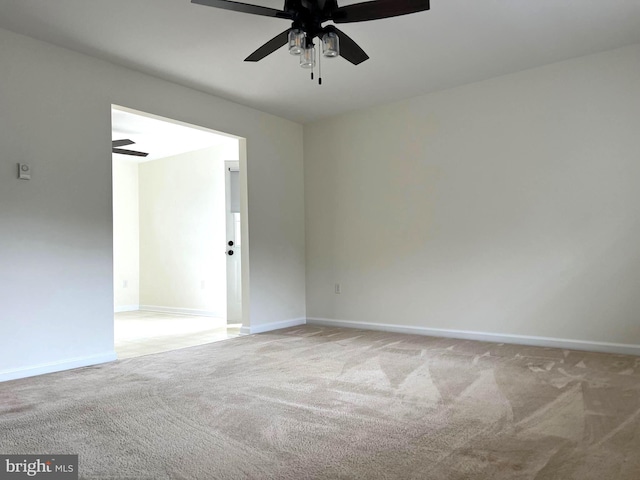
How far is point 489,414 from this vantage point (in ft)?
8.34

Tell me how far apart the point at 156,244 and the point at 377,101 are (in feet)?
15.1

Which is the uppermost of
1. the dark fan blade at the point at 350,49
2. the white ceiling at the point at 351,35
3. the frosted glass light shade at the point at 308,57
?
the white ceiling at the point at 351,35

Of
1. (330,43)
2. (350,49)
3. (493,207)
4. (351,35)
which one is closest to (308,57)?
(330,43)

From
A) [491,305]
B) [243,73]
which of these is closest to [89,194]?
[243,73]

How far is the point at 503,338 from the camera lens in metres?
4.58

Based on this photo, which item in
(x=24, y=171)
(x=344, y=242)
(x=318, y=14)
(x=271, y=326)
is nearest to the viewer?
(x=318, y=14)

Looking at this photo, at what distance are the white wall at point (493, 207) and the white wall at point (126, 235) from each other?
3715 millimetres

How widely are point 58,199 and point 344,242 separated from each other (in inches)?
125

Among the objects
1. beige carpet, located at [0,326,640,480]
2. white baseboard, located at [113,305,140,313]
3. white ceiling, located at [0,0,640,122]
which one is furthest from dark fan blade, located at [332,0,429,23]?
white baseboard, located at [113,305,140,313]

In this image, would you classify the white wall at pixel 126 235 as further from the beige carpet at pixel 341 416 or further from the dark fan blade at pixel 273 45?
the dark fan blade at pixel 273 45

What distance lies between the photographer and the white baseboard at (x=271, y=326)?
5.36 m

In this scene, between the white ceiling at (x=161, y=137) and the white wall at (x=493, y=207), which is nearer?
the white wall at (x=493, y=207)

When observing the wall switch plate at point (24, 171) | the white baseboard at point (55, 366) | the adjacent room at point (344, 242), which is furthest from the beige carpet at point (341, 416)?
the wall switch plate at point (24, 171)

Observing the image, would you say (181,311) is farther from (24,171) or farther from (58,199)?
(24,171)
